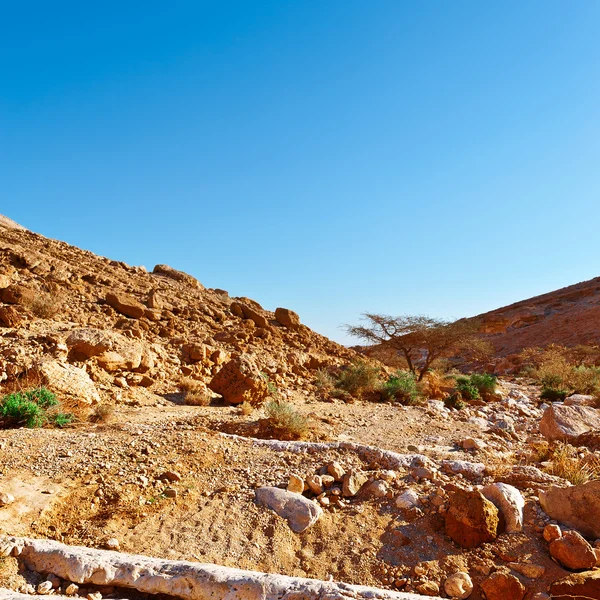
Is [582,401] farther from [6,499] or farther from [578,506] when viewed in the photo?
[6,499]

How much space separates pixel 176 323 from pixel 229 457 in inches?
321

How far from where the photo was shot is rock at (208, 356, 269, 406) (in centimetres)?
855

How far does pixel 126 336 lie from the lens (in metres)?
10.2

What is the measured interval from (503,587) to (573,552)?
1.99ft

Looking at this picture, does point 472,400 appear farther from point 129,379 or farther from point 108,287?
point 108,287

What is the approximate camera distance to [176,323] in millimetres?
12445

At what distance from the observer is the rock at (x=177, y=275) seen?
745 inches

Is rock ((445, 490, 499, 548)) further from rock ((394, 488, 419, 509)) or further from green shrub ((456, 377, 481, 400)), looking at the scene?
green shrub ((456, 377, 481, 400))

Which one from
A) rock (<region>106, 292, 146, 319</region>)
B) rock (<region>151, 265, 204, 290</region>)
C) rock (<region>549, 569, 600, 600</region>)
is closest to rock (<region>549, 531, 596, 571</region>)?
rock (<region>549, 569, 600, 600</region>)

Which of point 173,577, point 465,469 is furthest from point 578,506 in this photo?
point 173,577

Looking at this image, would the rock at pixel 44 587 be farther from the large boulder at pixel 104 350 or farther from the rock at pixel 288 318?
the rock at pixel 288 318

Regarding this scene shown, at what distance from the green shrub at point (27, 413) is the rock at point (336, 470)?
3.44 metres

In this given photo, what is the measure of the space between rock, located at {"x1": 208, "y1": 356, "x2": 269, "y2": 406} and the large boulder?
1.72 m

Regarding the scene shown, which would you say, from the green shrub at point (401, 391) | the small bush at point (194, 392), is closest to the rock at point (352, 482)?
the small bush at point (194, 392)
